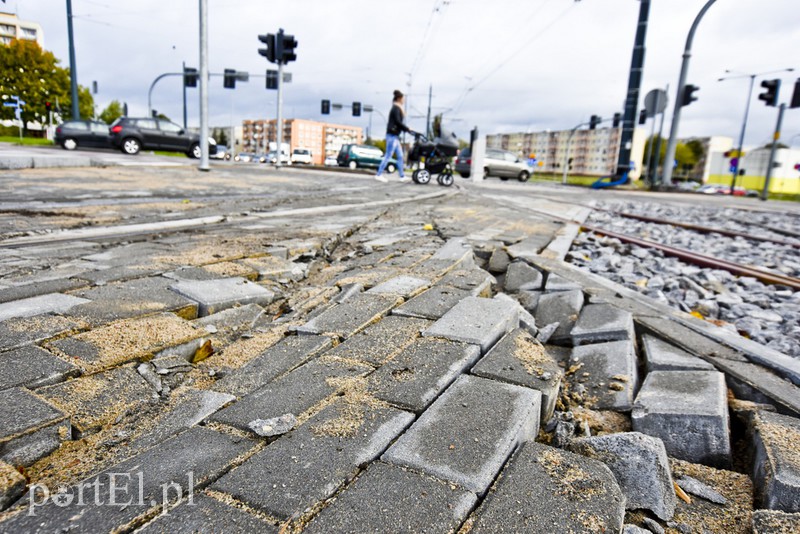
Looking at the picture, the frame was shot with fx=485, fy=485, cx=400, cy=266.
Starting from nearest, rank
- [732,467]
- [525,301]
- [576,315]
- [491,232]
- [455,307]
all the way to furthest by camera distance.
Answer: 1. [732,467]
2. [455,307]
3. [576,315]
4. [525,301]
5. [491,232]

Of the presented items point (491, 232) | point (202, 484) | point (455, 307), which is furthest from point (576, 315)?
point (491, 232)

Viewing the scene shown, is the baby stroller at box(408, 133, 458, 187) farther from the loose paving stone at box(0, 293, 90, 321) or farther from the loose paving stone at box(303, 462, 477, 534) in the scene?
the loose paving stone at box(303, 462, 477, 534)

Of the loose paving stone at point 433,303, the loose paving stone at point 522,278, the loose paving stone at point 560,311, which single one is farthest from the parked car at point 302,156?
the loose paving stone at point 433,303

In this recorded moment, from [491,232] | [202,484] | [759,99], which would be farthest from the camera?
[759,99]

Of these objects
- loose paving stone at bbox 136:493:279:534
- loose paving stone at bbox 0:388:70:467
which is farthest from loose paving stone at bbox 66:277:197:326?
loose paving stone at bbox 136:493:279:534

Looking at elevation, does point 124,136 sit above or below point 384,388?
above

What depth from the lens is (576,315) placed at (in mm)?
2662

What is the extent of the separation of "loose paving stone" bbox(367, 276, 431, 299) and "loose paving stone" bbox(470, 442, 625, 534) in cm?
134

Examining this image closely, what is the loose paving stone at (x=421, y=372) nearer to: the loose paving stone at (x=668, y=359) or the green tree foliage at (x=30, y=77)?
the loose paving stone at (x=668, y=359)

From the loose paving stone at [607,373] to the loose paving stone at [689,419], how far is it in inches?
2.6

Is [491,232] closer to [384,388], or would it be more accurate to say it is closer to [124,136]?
[384,388]

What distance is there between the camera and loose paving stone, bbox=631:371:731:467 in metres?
1.56

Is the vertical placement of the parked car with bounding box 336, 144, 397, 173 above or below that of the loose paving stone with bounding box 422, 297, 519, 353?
above

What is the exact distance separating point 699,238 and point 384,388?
6.58 m
